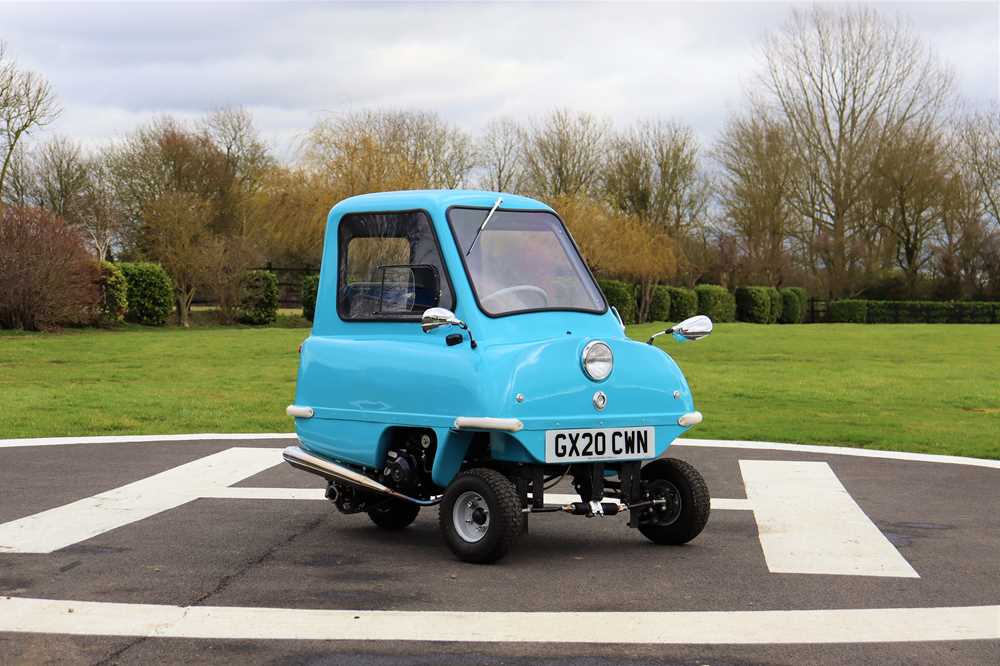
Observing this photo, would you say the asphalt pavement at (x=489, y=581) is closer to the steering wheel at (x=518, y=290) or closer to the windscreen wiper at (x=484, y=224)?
the steering wheel at (x=518, y=290)

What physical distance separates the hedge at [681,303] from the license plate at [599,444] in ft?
143

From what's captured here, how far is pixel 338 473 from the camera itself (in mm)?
7645

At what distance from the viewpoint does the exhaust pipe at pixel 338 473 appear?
291 inches

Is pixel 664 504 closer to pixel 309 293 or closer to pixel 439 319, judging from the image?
pixel 439 319

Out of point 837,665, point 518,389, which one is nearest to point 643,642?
point 837,665

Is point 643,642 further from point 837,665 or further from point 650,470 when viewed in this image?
point 650,470

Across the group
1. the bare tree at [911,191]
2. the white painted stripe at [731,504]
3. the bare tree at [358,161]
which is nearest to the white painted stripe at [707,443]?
the white painted stripe at [731,504]

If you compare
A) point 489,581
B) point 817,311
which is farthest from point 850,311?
point 489,581

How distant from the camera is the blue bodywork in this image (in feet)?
22.6

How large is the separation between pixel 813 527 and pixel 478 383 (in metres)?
2.64

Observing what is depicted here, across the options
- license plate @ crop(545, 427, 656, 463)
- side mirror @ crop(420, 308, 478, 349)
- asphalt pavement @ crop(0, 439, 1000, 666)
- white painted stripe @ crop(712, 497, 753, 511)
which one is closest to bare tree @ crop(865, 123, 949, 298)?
asphalt pavement @ crop(0, 439, 1000, 666)

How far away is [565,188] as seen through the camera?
59000 millimetres

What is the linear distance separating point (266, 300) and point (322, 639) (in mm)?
33472

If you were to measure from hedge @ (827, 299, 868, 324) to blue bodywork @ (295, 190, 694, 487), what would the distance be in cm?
5308
